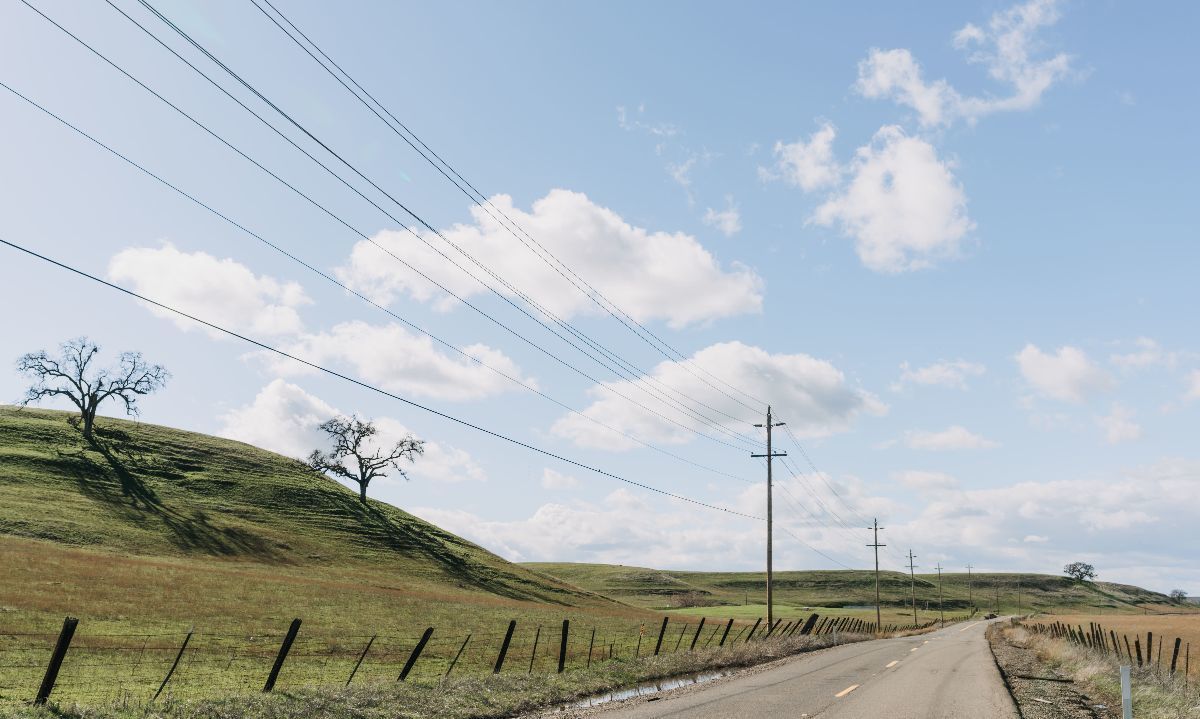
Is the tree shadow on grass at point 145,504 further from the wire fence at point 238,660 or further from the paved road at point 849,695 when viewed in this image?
the paved road at point 849,695

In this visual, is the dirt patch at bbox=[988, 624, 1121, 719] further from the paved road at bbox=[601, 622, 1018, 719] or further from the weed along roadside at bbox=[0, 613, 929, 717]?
the weed along roadside at bbox=[0, 613, 929, 717]

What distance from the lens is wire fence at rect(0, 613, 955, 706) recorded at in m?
21.3

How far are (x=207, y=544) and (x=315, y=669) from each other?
5204 centimetres

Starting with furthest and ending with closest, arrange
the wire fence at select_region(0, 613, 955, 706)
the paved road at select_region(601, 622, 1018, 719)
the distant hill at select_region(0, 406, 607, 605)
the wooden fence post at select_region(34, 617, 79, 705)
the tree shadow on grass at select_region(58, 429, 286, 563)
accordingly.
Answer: the tree shadow on grass at select_region(58, 429, 286, 563) → the distant hill at select_region(0, 406, 607, 605) → the wire fence at select_region(0, 613, 955, 706) → the paved road at select_region(601, 622, 1018, 719) → the wooden fence post at select_region(34, 617, 79, 705)

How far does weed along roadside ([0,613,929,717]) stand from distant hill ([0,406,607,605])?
3654 centimetres

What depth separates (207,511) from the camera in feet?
283

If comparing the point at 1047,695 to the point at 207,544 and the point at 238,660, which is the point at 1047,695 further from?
the point at 207,544

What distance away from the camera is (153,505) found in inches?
3221

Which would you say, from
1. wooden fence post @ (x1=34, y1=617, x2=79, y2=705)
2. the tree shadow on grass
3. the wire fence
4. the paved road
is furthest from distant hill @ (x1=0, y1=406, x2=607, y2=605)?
the paved road

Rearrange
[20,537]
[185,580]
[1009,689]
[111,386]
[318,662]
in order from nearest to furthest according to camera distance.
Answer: [1009,689]
[318,662]
[185,580]
[20,537]
[111,386]

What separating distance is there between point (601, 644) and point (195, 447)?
3595 inches

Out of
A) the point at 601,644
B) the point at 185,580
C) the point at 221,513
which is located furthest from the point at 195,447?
the point at 601,644

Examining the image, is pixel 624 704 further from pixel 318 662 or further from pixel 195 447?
pixel 195 447

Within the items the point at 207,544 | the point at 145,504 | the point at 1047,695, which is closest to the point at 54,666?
the point at 1047,695
